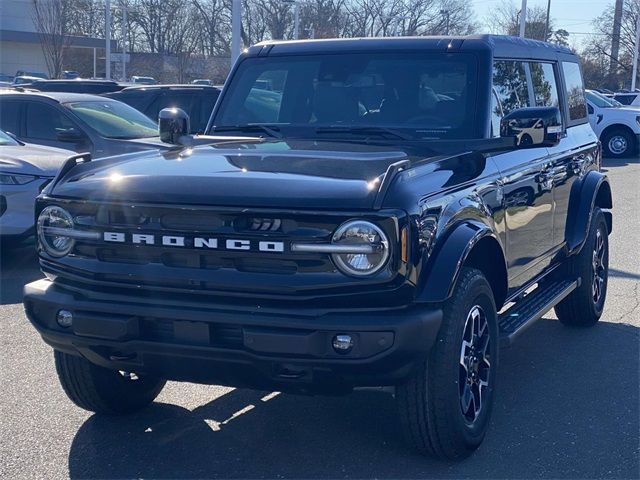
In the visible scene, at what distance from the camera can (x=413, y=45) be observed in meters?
5.45

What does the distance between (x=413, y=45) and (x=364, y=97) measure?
45cm

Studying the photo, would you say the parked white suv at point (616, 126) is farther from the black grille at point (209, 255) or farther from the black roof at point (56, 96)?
the black grille at point (209, 255)

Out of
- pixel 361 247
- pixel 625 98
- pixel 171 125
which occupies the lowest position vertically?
pixel 361 247

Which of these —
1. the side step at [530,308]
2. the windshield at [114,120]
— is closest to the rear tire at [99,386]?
the side step at [530,308]

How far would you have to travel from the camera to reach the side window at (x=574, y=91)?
6.79 m

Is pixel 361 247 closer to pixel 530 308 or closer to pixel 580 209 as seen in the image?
pixel 530 308

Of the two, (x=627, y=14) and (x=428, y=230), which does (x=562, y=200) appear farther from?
(x=627, y=14)

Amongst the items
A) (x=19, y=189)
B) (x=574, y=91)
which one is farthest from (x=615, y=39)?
(x=19, y=189)

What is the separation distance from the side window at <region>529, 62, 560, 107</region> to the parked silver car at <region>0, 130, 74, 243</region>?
15.6 ft

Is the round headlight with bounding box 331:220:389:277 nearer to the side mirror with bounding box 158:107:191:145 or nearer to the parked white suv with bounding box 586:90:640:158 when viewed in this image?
the side mirror with bounding box 158:107:191:145

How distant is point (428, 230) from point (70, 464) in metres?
1.94

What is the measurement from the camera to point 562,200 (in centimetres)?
604

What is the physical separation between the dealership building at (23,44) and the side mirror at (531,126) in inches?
1880

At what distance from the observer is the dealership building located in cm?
5247
